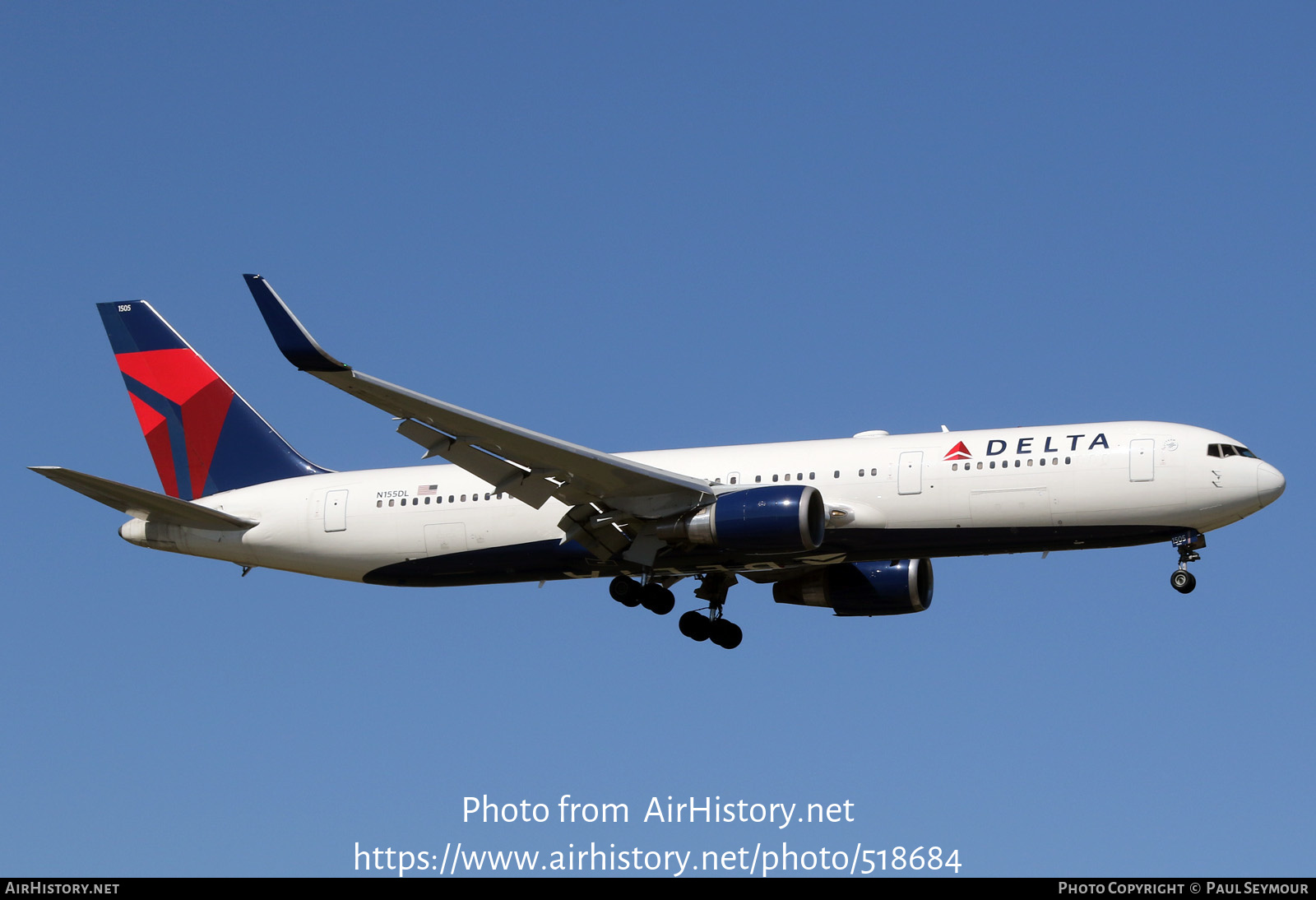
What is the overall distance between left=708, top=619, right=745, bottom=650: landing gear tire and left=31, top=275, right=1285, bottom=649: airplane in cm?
5

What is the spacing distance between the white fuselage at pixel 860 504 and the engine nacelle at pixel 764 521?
2.82 feet

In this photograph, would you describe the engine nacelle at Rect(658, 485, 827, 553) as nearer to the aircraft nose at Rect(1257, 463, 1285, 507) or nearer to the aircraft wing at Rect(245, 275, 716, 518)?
the aircraft wing at Rect(245, 275, 716, 518)

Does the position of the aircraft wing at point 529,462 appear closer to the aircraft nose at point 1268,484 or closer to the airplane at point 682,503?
the airplane at point 682,503

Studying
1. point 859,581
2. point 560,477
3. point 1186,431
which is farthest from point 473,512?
point 1186,431

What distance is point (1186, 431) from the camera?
3422cm

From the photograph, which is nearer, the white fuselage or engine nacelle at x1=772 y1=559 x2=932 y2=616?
the white fuselage

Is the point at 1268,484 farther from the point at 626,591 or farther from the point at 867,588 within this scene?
the point at 626,591

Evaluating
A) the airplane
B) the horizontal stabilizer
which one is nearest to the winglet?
the airplane

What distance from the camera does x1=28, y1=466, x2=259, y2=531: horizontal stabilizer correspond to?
1436 inches

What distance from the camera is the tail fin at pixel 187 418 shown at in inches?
1628

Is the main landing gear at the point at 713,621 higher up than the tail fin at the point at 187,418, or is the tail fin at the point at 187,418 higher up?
the tail fin at the point at 187,418

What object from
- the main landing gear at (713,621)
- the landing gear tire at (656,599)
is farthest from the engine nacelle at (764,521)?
the main landing gear at (713,621)

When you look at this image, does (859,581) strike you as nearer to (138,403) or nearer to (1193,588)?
(1193,588)
